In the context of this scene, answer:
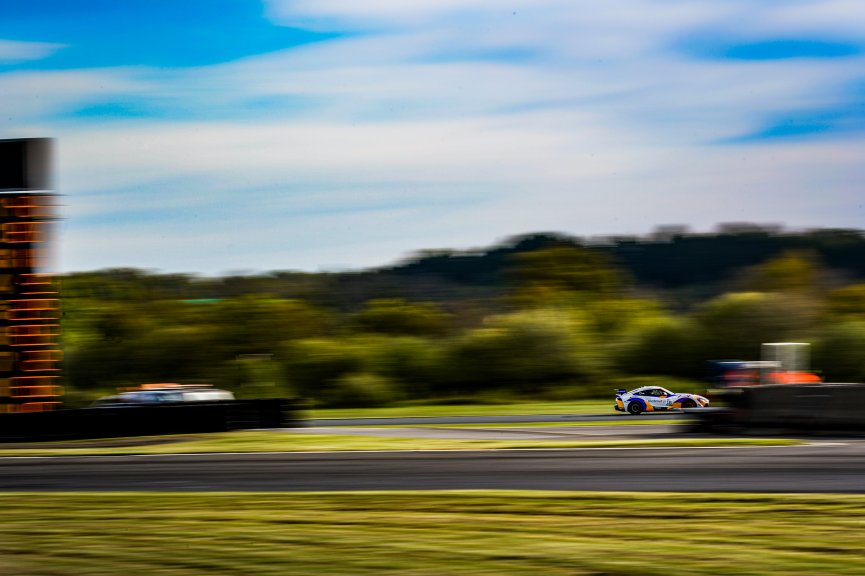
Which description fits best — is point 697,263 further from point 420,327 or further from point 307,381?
point 307,381

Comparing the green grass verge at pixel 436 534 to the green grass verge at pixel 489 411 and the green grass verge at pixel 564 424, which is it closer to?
the green grass verge at pixel 564 424

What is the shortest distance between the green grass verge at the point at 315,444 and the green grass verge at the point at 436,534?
717 centimetres

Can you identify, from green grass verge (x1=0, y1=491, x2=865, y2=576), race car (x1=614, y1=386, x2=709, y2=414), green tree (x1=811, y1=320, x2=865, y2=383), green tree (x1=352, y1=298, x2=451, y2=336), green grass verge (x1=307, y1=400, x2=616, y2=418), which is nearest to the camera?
green grass verge (x1=0, y1=491, x2=865, y2=576)

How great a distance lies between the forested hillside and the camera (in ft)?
175

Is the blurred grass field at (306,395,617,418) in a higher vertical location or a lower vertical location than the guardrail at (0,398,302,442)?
lower

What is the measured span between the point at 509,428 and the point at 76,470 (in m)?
12.0

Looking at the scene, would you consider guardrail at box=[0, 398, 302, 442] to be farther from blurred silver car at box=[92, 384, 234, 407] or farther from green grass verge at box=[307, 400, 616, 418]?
green grass verge at box=[307, 400, 616, 418]

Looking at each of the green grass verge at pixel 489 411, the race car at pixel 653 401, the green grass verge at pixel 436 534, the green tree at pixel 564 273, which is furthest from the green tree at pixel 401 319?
the green grass verge at pixel 436 534

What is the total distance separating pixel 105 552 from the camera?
8.44 metres

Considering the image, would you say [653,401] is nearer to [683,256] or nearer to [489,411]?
[489,411]

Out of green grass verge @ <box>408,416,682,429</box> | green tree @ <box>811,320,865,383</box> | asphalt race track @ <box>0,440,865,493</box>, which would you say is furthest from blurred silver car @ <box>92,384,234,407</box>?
green tree @ <box>811,320,865,383</box>

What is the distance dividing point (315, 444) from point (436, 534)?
37.8 ft

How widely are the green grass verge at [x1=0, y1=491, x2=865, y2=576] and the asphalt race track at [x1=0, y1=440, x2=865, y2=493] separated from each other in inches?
42.3

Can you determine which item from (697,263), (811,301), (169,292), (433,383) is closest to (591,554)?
(433,383)
